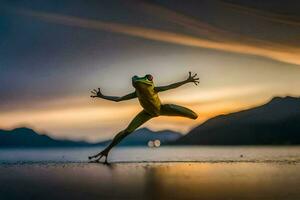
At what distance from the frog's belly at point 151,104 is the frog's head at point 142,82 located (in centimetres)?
47

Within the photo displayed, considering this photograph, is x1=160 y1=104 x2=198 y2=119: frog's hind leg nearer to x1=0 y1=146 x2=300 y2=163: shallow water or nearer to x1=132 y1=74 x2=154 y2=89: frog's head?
x1=132 y1=74 x2=154 y2=89: frog's head

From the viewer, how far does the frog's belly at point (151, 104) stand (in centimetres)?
1104

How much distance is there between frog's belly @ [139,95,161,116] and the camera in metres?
11.0

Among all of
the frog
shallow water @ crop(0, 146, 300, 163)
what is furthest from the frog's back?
shallow water @ crop(0, 146, 300, 163)

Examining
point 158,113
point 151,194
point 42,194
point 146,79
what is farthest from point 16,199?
point 158,113

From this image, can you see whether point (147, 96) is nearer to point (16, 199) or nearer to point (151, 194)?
point (151, 194)

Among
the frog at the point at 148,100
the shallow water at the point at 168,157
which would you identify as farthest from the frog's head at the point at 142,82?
the shallow water at the point at 168,157

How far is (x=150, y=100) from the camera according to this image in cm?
1103

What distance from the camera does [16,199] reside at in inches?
275

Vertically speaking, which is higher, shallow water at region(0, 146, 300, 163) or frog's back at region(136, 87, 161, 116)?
shallow water at region(0, 146, 300, 163)

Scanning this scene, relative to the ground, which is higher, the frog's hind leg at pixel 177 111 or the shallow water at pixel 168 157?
the shallow water at pixel 168 157

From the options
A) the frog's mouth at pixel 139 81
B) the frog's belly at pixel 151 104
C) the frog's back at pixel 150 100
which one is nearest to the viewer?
the frog's mouth at pixel 139 81

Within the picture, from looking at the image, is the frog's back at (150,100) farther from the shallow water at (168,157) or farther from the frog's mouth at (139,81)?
the shallow water at (168,157)

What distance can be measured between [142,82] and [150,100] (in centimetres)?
69
